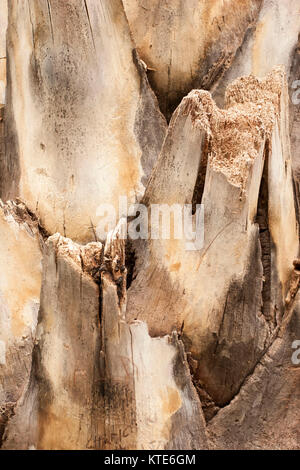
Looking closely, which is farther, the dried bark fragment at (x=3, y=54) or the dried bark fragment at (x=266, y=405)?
the dried bark fragment at (x=3, y=54)

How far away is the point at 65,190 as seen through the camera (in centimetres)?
→ 88

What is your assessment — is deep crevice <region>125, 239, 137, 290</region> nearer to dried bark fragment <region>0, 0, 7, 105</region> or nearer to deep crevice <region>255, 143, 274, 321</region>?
deep crevice <region>255, 143, 274, 321</region>

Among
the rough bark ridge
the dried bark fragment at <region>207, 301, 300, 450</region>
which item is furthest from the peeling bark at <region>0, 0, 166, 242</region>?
the dried bark fragment at <region>207, 301, 300, 450</region>

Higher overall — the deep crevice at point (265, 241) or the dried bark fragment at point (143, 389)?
the deep crevice at point (265, 241)

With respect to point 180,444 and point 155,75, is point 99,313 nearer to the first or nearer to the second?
point 180,444

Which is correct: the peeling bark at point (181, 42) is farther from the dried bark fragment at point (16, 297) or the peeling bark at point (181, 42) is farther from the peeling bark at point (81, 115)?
the dried bark fragment at point (16, 297)

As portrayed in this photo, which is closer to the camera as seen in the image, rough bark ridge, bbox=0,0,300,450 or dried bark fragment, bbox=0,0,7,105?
rough bark ridge, bbox=0,0,300,450

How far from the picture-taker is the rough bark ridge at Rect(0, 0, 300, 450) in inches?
31.7

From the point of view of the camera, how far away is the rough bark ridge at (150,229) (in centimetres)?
80

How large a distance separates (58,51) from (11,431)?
1.66 feet

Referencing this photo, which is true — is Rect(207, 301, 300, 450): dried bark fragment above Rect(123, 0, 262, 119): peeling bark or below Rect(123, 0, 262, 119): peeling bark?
below

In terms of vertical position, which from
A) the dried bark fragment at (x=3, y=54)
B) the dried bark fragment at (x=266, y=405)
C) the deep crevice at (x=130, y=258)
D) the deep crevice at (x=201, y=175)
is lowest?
the dried bark fragment at (x=266, y=405)

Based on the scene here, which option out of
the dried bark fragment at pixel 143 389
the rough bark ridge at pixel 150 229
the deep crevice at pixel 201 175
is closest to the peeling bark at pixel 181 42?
the rough bark ridge at pixel 150 229

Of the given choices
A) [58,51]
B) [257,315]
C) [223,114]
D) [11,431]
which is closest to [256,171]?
[223,114]
